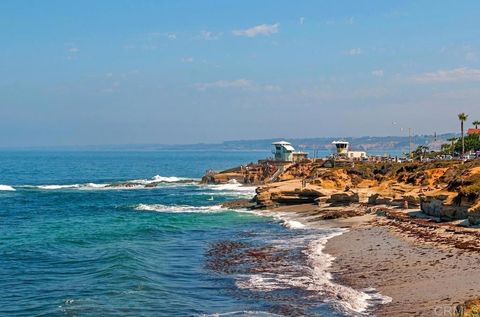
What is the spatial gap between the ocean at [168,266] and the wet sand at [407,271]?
3.12ft

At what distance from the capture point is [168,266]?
107 ft

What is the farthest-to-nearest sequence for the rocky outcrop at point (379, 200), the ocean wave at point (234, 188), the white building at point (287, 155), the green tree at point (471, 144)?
the white building at point (287, 155) → the green tree at point (471, 144) → the ocean wave at point (234, 188) → the rocky outcrop at point (379, 200)

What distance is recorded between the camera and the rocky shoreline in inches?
940

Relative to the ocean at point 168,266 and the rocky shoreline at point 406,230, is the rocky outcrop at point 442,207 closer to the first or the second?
the rocky shoreline at point 406,230

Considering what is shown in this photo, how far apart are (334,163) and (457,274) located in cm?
6777

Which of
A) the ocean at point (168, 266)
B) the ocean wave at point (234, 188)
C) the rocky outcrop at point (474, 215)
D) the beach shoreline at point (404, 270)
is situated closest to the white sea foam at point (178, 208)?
the ocean at point (168, 266)

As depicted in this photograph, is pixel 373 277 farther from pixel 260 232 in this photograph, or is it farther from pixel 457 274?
pixel 260 232

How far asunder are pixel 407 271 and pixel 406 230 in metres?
10.9

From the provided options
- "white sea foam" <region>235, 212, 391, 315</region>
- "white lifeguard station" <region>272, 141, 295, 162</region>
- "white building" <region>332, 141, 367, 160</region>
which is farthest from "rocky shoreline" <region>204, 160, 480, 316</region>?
"white lifeguard station" <region>272, 141, 295, 162</region>

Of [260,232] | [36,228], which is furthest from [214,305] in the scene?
[36,228]

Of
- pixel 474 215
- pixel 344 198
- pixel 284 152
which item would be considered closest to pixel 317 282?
pixel 474 215

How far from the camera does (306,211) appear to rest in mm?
55094

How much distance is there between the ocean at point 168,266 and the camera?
949 inches

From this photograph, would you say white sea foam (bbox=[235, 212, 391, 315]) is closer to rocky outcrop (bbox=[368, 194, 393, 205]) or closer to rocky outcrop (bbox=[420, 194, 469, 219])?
rocky outcrop (bbox=[420, 194, 469, 219])
